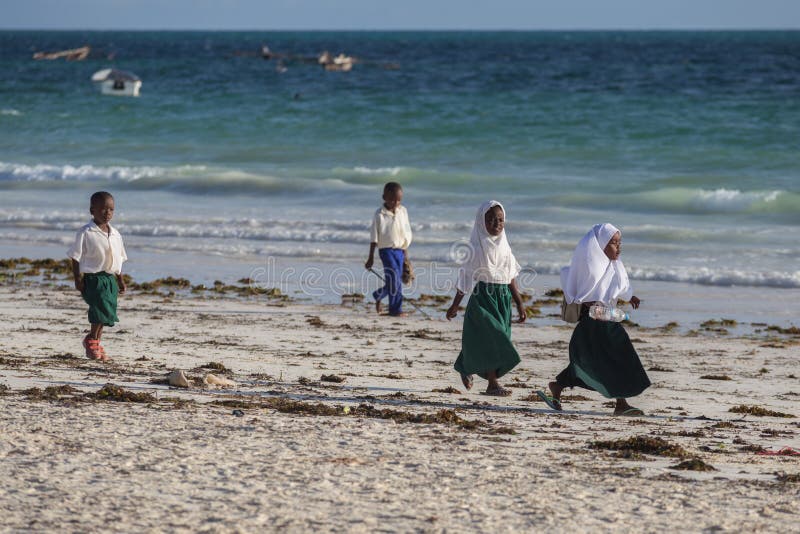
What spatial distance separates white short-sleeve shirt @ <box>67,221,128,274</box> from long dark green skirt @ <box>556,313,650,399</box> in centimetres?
329

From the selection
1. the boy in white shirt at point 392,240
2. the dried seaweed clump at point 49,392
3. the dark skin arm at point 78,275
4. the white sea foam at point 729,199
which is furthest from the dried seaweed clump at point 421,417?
the white sea foam at point 729,199

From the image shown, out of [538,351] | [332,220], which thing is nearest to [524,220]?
[332,220]

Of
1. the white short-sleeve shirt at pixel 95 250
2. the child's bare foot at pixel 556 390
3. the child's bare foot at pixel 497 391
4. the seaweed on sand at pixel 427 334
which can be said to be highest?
the white short-sleeve shirt at pixel 95 250

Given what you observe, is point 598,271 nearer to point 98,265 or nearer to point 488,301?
point 488,301

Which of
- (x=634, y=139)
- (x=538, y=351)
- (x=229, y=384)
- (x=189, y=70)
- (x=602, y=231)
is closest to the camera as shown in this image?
(x=602, y=231)

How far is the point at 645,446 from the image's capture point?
6.32m

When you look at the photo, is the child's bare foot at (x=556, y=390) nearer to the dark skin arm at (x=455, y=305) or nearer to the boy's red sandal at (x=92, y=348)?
the dark skin arm at (x=455, y=305)

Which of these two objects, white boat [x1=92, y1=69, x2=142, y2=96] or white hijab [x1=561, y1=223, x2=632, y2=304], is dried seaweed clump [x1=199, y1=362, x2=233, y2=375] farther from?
white boat [x1=92, y1=69, x2=142, y2=96]

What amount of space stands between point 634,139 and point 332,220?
12.8 m

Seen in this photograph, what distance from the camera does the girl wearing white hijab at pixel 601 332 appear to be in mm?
7203

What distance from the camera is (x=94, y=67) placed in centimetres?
6875

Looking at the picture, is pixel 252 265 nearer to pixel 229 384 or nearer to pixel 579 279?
pixel 229 384

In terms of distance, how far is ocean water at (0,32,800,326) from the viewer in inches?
636

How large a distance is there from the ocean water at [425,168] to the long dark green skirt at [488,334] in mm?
5825
